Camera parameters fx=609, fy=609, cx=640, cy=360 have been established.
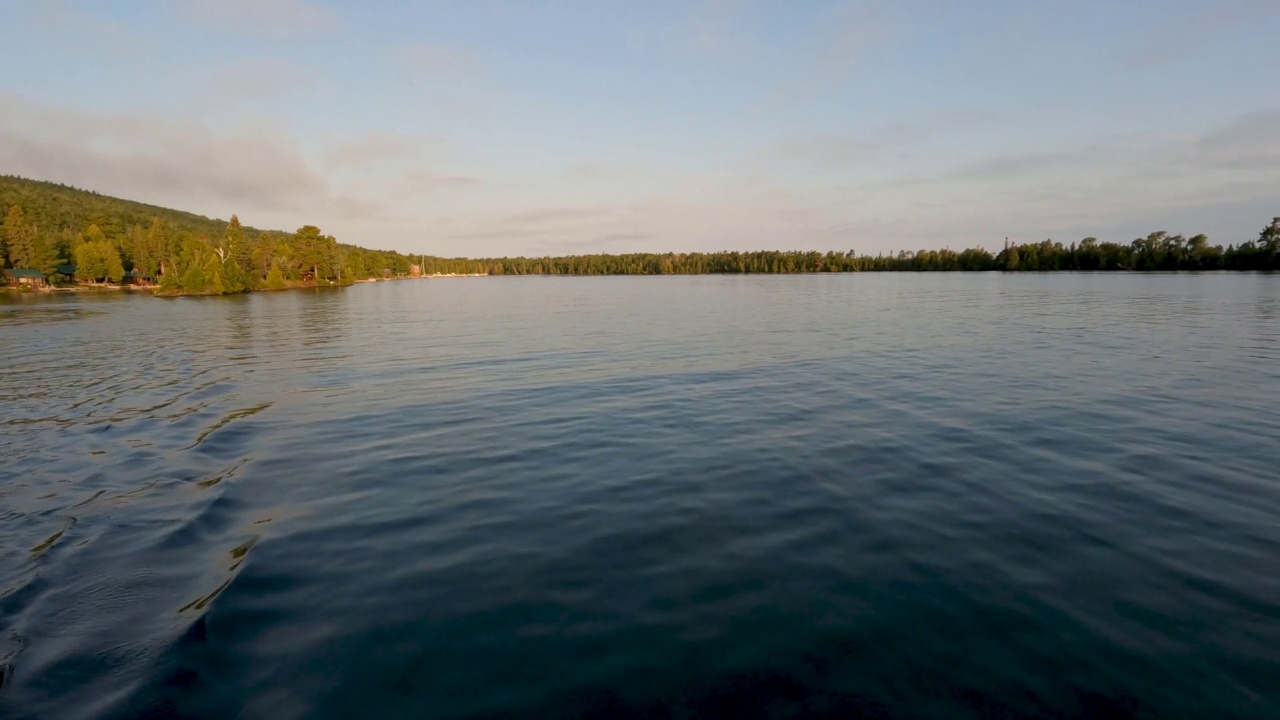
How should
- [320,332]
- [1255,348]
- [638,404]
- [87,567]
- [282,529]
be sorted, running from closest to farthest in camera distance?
[87,567], [282,529], [638,404], [1255,348], [320,332]

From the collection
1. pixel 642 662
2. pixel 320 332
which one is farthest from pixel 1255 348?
pixel 320 332

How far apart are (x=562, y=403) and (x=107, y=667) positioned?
1368cm

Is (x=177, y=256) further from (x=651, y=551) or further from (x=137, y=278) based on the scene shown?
(x=651, y=551)

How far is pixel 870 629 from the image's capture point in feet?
23.4

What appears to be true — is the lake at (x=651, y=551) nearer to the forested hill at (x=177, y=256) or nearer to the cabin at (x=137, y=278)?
the forested hill at (x=177, y=256)

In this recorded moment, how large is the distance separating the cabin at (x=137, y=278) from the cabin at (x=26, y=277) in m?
15.1

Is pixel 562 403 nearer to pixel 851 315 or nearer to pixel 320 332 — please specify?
pixel 320 332

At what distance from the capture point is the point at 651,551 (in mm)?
9172

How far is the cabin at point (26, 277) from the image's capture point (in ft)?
440

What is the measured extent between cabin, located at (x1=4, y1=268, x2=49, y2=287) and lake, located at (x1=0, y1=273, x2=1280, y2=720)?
527ft

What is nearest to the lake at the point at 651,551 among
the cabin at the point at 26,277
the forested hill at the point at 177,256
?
the forested hill at the point at 177,256

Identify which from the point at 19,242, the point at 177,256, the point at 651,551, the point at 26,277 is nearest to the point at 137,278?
the point at 26,277

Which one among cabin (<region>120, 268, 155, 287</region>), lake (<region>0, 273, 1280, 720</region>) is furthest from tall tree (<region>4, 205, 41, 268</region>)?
lake (<region>0, 273, 1280, 720</region>)

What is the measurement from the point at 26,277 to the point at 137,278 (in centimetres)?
2223
